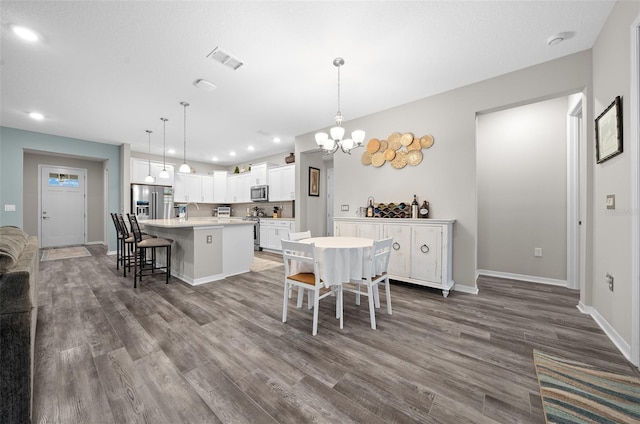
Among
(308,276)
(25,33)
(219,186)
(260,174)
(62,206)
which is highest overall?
(25,33)

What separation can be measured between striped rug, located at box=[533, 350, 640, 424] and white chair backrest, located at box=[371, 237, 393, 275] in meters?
1.32

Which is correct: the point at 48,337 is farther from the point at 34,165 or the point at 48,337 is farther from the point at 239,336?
the point at 34,165

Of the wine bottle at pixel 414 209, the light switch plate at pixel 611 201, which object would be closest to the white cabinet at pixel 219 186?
the wine bottle at pixel 414 209

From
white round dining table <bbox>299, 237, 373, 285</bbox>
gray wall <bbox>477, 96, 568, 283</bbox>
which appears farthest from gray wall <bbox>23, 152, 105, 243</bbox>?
gray wall <bbox>477, 96, 568, 283</bbox>

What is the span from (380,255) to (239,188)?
20.8 ft

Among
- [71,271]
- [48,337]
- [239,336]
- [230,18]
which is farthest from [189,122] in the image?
[239,336]

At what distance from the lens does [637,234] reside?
1.74 m

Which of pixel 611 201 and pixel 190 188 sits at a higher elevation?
pixel 190 188

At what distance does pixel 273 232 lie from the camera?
21.3 feet

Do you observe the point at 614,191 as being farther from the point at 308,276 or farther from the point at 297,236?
the point at 297,236

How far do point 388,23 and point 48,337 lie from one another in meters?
4.08

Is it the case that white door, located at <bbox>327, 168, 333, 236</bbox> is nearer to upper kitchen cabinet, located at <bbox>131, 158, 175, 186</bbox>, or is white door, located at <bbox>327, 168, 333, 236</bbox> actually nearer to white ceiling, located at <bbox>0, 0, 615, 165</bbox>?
white ceiling, located at <bbox>0, 0, 615, 165</bbox>

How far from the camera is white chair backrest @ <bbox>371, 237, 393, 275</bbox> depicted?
7.73 feet

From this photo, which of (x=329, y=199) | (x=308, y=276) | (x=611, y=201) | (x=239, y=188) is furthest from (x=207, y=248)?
(x=611, y=201)
